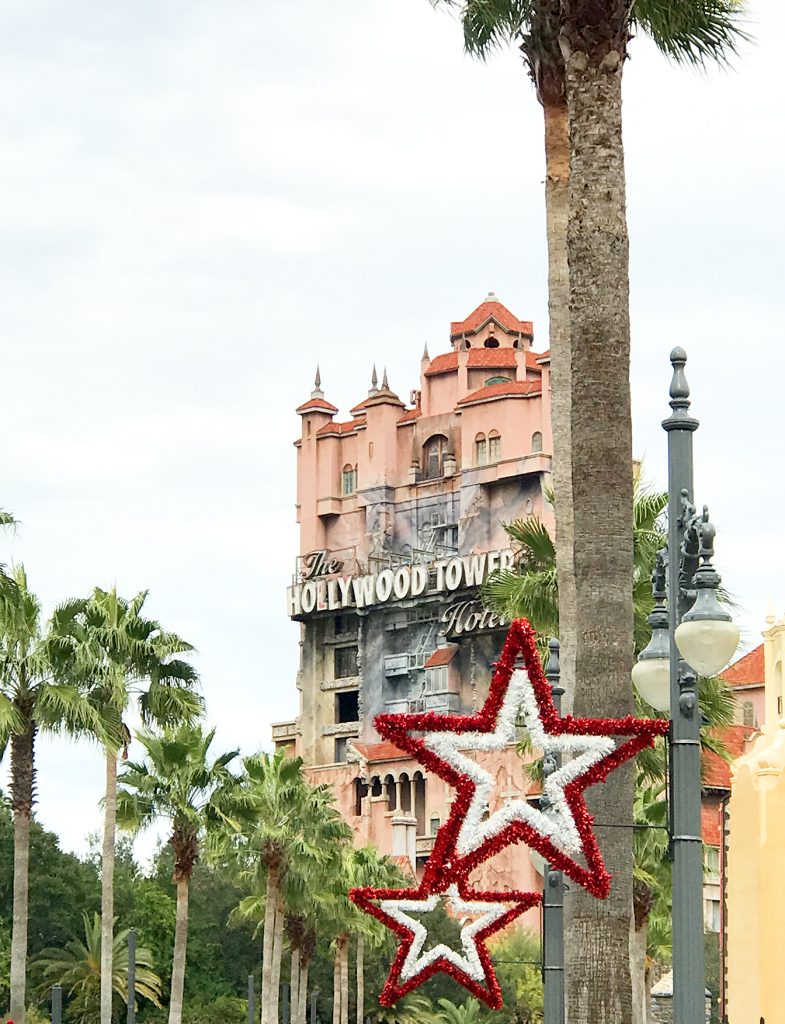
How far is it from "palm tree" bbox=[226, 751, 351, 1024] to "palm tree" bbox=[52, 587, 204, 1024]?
8.54 m

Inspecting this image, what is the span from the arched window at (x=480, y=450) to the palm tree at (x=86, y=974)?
143ft

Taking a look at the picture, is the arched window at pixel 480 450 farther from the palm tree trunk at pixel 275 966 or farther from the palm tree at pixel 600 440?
the palm tree at pixel 600 440

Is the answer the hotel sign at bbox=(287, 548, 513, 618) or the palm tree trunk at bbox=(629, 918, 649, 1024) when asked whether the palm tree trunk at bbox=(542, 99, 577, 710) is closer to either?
the palm tree trunk at bbox=(629, 918, 649, 1024)

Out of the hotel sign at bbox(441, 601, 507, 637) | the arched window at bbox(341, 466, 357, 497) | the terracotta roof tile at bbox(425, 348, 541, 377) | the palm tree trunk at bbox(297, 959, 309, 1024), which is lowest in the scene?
the palm tree trunk at bbox(297, 959, 309, 1024)

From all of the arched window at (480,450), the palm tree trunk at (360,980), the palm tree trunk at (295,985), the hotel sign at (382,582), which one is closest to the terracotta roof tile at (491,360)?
the arched window at (480,450)

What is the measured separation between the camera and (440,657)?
114812 mm

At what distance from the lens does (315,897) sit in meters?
59.1

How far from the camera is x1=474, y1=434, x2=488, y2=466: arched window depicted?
11631cm

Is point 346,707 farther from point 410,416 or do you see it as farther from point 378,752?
point 410,416

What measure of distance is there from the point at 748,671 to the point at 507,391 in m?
22.0

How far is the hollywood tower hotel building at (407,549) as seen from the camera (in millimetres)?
113125

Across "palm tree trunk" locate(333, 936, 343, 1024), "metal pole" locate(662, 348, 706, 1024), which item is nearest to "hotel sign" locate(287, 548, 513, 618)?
"palm tree trunk" locate(333, 936, 343, 1024)

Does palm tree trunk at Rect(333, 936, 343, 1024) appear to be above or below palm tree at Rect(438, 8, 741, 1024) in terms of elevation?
below

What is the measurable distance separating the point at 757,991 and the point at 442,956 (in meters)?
18.4
